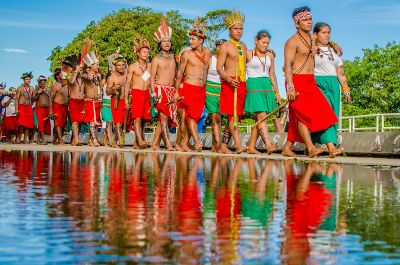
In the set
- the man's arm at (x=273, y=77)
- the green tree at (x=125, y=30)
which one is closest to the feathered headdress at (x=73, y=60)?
the man's arm at (x=273, y=77)

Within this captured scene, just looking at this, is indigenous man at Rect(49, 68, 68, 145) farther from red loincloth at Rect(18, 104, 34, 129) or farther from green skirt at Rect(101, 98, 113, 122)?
red loincloth at Rect(18, 104, 34, 129)

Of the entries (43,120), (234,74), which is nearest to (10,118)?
(43,120)

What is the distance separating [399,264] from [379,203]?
3.20 m

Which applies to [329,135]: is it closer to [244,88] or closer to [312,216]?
[244,88]

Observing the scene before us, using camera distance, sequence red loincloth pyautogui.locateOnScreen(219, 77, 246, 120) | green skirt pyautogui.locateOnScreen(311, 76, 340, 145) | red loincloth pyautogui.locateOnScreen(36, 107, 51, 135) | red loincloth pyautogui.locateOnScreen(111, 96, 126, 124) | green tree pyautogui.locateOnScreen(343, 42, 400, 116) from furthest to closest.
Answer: green tree pyautogui.locateOnScreen(343, 42, 400, 116), red loincloth pyautogui.locateOnScreen(36, 107, 51, 135), red loincloth pyautogui.locateOnScreen(111, 96, 126, 124), red loincloth pyautogui.locateOnScreen(219, 77, 246, 120), green skirt pyautogui.locateOnScreen(311, 76, 340, 145)

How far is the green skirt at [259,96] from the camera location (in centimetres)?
1862

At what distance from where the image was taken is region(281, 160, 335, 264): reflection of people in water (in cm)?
524

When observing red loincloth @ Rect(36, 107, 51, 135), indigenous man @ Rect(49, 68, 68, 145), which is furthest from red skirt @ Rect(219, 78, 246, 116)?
red loincloth @ Rect(36, 107, 51, 135)

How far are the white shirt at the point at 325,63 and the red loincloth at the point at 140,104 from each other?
7.62 m

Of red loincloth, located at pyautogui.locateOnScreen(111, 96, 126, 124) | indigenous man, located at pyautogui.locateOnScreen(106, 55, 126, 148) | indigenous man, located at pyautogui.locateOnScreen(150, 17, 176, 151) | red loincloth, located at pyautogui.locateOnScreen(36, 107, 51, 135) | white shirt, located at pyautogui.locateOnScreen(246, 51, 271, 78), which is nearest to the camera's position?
white shirt, located at pyautogui.locateOnScreen(246, 51, 271, 78)

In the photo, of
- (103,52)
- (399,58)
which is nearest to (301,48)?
(103,52)

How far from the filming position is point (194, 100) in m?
20.2

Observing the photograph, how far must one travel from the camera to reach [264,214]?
700 centimetres

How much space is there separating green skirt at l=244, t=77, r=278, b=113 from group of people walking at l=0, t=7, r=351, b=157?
0.7 inches
